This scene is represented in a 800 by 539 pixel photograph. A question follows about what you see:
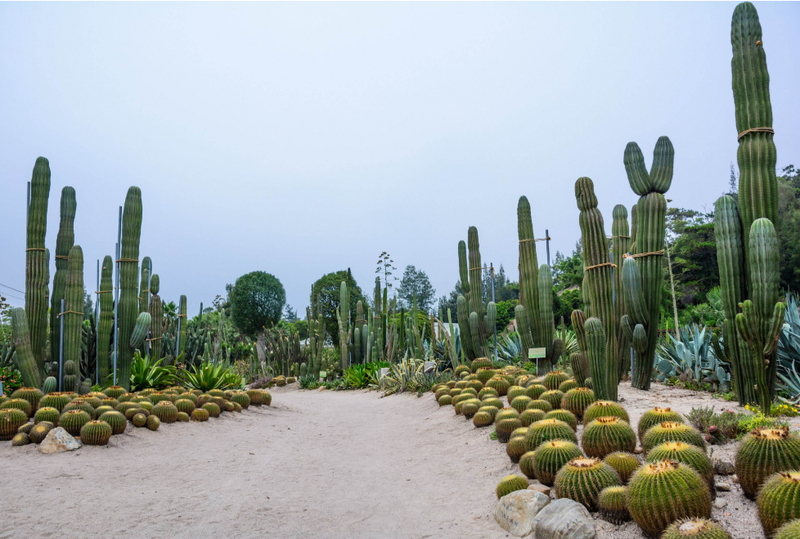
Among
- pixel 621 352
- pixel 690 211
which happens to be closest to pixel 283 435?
pixel 621 352

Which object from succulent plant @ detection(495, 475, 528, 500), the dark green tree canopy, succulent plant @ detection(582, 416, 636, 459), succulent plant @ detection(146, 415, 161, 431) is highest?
the dark green tree canopy

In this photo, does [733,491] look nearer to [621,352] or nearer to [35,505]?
[621,352]

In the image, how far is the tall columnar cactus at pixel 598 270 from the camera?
6.49 meters

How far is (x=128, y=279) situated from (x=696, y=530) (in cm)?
1005

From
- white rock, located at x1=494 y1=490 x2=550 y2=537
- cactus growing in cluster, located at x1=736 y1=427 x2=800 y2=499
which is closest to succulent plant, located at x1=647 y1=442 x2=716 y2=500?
cactus growing in cluster, located at x1=736 y1=427 x2=800 y2=499

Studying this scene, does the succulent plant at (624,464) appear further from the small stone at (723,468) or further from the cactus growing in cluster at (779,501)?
the cactus growing in cluster at (779,501)

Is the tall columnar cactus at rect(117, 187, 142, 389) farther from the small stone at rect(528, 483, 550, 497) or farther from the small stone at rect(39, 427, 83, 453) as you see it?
the small stone at rect(528, 483, 550, 497)

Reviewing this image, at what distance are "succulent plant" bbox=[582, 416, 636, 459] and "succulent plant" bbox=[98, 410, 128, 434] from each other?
19.2 feet

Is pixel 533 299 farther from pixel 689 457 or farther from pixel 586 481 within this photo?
pixel 689 457

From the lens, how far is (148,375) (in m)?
10.5

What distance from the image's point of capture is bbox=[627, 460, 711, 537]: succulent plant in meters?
3.11

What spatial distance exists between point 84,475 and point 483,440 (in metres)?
4.45

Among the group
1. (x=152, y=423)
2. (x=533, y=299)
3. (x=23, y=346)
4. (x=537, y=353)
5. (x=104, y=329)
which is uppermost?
(x=533, y=299)

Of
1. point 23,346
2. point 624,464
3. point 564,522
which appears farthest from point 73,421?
point 624,464
